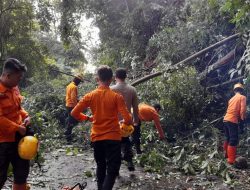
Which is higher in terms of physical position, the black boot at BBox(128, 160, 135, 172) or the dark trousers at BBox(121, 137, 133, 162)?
the dark trousers at BBox(121, 137, 133, 162)

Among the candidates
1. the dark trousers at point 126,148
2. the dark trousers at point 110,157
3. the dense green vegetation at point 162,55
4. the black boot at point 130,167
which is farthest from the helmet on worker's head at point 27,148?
the dense green vegetation at point 162,55

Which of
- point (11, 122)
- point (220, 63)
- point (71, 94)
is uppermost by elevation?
point (220, 63)

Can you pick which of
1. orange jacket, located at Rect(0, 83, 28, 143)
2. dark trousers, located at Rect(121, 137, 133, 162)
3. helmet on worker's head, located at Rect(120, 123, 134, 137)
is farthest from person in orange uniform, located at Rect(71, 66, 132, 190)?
dark trousers, located at Rect(121, 137, 133, 162)

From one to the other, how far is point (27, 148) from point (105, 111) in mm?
1152

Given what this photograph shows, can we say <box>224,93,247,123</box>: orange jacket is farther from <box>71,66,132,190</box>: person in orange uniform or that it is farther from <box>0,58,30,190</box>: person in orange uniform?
<box>0,58,30,190</box>: person in orange uniform

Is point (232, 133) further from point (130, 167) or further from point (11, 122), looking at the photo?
point (11, 122)

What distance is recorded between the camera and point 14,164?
375cm

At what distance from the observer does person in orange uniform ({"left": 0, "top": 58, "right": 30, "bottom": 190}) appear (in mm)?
3512

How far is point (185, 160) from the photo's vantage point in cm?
724

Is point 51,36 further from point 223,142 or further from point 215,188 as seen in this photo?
point 215,188

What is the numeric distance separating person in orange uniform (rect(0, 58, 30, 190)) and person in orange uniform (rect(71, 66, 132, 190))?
932mm

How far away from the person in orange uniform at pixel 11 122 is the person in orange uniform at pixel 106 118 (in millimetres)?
932

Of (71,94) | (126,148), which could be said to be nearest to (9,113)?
(126,148)

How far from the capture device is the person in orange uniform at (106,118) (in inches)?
171
